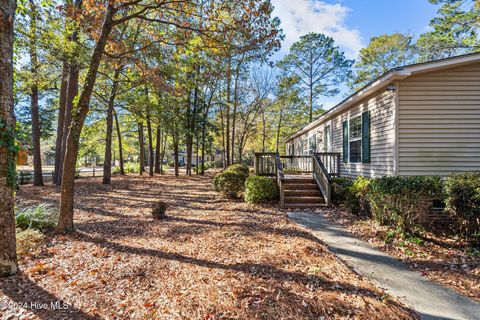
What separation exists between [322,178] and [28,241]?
719cm

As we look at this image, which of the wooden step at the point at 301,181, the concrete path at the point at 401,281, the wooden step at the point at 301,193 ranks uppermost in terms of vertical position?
the wooden step at the point at 301,181

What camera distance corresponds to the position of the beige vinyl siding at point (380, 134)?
21.0ft

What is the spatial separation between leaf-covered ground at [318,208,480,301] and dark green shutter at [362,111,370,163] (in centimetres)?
269

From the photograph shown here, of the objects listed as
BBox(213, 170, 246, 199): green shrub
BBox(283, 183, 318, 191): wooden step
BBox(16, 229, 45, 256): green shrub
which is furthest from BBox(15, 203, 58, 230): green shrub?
BBox(283, 183, 318, 191): wooden step

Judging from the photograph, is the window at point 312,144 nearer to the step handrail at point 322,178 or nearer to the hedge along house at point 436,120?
the step handrail at point 322,178

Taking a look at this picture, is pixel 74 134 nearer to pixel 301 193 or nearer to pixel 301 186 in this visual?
pixel 301 193

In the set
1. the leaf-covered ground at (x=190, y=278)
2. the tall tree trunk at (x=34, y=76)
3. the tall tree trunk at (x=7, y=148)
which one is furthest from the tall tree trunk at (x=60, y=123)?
the tall tree trunk at (x=7, y=148)

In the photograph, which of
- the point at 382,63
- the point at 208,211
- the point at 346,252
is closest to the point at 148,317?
the point at 346,252

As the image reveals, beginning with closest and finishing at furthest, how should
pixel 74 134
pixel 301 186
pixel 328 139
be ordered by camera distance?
1. pixel 74 134
2. pixel 301 186
3. pixel 328 139

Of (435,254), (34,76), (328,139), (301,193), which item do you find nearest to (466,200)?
(435,254)

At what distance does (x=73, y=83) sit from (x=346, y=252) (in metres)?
11.2

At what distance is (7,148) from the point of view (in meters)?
2.98

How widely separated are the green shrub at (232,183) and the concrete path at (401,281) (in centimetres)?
428

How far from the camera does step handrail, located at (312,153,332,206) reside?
7.18 m
